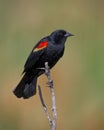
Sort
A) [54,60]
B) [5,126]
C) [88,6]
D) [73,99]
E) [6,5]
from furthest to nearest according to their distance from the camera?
[88,6] → [6,5] → [73,99] → [5,126] → [54,60]

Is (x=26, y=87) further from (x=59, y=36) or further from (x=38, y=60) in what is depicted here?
(x=59, y=36)

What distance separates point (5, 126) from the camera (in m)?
8.83

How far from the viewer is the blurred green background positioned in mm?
9203

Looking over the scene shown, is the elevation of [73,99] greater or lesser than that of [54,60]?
lesser

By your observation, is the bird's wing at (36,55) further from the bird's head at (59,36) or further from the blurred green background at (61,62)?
the blurred green background at (61,62)

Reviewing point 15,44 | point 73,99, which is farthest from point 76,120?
point 15,44

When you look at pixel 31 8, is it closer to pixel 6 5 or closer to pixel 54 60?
pixel 6 5

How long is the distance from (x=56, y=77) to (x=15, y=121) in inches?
36.1

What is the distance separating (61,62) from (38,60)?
8.76 feet

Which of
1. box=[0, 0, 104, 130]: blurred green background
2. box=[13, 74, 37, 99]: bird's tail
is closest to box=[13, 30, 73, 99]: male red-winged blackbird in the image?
box=[13, 74, 37, 99]: bird's tail

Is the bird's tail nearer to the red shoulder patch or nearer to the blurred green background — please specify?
the red shoulder patch

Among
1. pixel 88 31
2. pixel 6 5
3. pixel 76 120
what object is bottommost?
pixel 76 120

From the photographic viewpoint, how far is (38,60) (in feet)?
23.2

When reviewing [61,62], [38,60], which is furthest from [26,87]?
[61,62]
